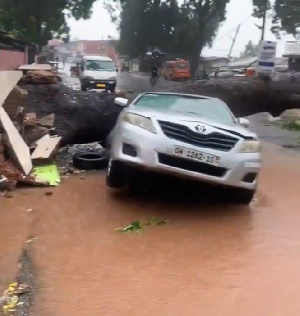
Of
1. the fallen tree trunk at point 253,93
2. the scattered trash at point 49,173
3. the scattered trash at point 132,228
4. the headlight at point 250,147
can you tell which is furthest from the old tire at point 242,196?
the fallen tree trunk at point 253,93

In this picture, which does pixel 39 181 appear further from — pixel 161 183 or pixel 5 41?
pixel 5 41

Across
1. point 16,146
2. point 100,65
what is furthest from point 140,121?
point 100,65

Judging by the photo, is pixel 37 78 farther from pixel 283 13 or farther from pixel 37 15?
pixel 283 13

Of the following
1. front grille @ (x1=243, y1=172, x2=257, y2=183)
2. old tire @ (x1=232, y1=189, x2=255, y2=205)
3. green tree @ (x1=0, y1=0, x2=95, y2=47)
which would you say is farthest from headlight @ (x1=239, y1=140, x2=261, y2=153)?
green tree @ (x1=0, y1=0, x2=95, y2=47)

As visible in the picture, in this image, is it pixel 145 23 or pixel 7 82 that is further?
pixel 145 23

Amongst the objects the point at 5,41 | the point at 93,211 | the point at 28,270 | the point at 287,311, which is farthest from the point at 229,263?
the point at 5,41

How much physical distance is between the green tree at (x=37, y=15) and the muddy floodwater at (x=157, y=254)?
1168 inches

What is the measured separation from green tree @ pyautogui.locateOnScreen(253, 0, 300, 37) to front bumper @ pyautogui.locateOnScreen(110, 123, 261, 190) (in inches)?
1486

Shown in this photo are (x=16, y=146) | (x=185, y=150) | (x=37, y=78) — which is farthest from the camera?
(x=37, y=78)

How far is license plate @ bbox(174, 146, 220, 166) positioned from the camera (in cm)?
710

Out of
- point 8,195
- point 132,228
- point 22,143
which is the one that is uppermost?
point 22,143

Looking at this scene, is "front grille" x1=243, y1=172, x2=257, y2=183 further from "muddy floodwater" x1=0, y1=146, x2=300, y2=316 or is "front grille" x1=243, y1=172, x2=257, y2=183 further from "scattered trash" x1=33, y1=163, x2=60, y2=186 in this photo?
"scattered trash" x1=33, y1=163, x2=60, y2=186

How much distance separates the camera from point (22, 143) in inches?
381

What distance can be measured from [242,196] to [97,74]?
25.1 meters
